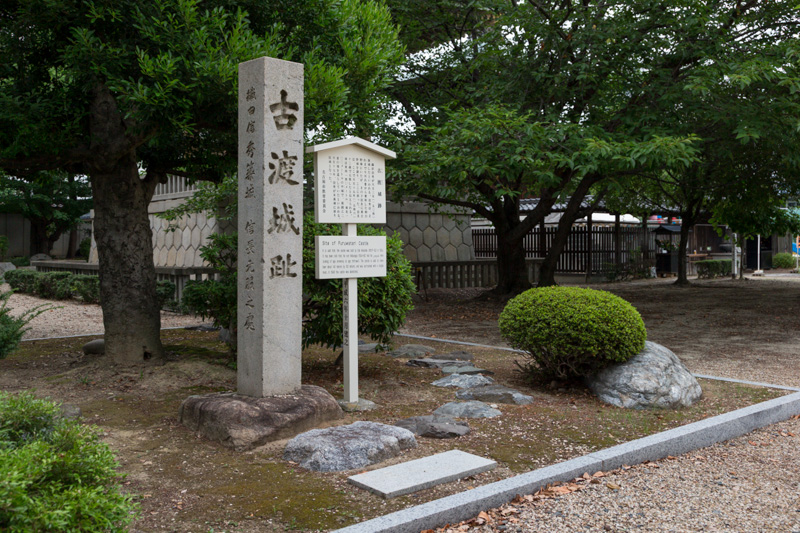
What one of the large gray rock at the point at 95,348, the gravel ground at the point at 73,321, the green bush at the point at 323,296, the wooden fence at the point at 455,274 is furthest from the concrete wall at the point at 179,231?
the green bush at the point at 323,296

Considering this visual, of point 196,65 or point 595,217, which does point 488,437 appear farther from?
point 595,217

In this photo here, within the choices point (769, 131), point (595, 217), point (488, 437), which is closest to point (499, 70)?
point (769, 131)

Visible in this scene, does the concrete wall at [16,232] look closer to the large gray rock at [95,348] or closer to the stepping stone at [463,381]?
the large gray rock at [95,348]

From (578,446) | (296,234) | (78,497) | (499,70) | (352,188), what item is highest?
(499,70)

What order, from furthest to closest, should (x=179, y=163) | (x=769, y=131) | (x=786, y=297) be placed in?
(x=786, y=297), (x=769, y=131), (x=179, y=163)

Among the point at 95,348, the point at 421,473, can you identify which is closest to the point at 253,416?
the point at 421,473

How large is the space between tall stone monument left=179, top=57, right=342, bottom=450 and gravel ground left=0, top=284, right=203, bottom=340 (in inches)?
264

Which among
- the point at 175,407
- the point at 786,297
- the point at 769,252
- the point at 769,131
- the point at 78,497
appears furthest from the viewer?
the point at 769,252

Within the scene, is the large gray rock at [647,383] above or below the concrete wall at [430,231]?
below

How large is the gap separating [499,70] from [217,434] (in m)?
10.2

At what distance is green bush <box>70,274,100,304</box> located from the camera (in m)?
15.0

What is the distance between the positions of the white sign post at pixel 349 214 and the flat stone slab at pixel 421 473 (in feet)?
5.32

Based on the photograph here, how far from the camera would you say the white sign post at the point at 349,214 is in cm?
602

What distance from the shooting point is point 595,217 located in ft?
91.7
